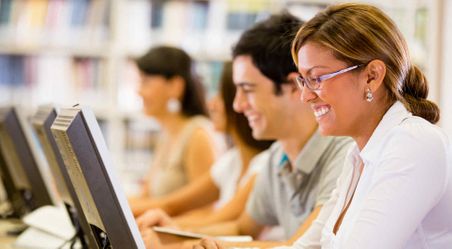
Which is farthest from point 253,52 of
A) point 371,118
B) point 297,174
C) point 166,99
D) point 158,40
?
point 158,40

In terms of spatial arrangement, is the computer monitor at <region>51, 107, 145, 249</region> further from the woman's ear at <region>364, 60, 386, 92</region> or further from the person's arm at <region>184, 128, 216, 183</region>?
the person's arm at <region>184, 128, 216, 183</region>

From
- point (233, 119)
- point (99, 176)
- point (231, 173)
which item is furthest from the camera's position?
point (231, 173)

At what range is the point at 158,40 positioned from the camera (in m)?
4.42

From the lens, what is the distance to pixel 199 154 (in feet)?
11.1

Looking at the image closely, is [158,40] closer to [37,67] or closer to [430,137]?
[37,67]

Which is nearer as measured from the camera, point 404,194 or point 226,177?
point 404,194

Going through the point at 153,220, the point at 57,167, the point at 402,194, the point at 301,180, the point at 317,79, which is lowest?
the point at 153,220

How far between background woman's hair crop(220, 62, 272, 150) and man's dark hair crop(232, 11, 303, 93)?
60 cm

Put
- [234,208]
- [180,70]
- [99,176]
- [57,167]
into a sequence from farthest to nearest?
[180,70] → [234,208] → [57,167] → [99,176]

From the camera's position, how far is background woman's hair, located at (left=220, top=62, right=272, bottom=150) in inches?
108

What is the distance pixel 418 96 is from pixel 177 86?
2.16 meters

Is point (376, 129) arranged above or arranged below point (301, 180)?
above

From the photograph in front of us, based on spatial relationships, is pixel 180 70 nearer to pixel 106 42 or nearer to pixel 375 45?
pixel 106 42

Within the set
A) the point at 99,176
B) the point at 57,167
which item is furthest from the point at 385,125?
the point at 57,167
